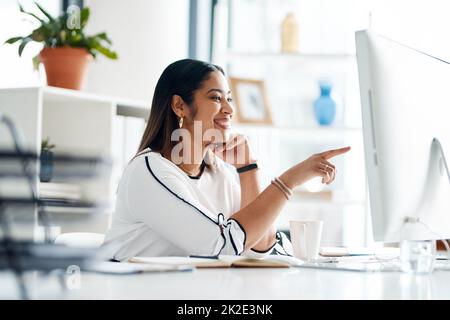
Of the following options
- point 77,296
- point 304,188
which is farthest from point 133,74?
point 77,296

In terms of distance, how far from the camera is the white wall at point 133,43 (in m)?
4.38

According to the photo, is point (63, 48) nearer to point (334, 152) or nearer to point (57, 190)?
point (57, 190)

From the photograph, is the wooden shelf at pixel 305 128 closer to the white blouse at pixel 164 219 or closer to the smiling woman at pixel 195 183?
the smiling woman at pixel 195 183

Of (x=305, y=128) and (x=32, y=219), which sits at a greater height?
(x=305, y=128)

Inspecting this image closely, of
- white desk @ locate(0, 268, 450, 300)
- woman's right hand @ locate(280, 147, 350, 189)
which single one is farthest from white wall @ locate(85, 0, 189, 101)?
white desk @ locate(0, 268, 450, 300)

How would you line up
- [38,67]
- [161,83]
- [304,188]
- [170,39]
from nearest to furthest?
[161,83] < [38,67] < [304,188] < [170,39]

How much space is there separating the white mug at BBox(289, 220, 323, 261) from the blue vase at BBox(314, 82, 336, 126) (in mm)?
2428

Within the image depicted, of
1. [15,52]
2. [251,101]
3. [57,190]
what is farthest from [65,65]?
[251,101]

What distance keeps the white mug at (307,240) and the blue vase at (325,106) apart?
2428mm

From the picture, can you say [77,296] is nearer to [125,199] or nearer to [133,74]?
[125,199]

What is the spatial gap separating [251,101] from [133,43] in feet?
2.62

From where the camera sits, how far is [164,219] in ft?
6.10

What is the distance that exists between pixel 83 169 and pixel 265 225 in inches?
39.7
